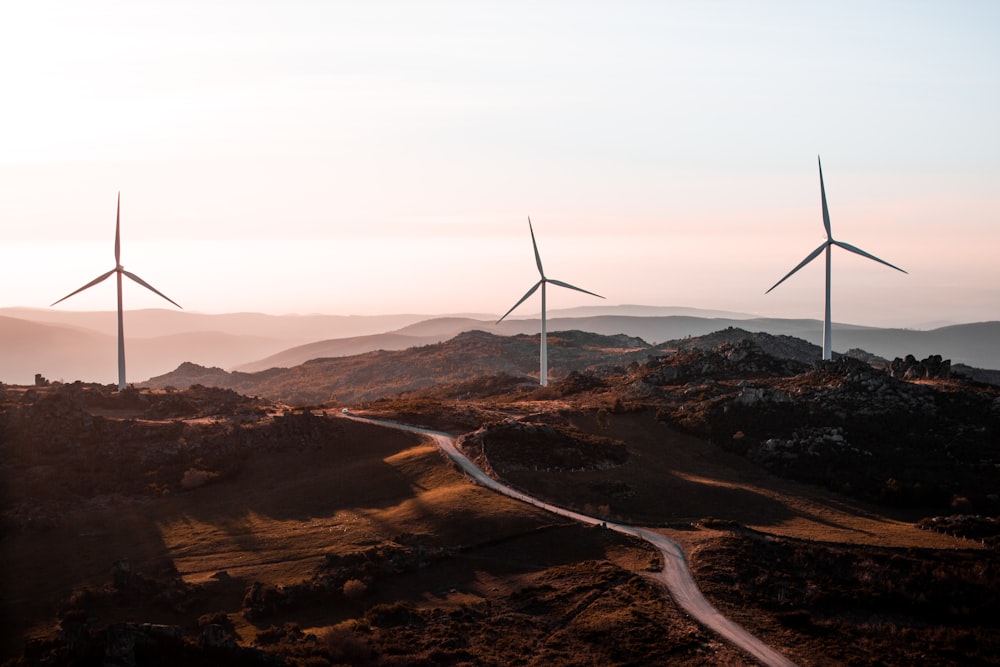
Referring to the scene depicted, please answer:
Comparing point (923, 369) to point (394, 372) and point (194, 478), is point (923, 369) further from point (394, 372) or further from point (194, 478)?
point (394, 372)

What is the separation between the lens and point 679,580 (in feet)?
142

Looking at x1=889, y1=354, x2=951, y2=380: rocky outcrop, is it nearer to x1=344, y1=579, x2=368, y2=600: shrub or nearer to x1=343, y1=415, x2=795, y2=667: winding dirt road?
x1=343, y1=415, x2=795, y2=667: winding dirt road

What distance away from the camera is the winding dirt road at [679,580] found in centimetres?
3566

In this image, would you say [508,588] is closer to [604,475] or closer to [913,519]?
[604,475]

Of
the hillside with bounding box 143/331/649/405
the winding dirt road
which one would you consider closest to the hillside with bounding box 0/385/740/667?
the winding dirt road

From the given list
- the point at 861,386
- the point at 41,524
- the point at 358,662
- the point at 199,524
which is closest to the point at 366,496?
the point at 199,524

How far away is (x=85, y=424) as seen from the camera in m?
74.1

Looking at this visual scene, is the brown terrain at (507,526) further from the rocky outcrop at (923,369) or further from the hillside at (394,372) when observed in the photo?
the hillside at (394,372)

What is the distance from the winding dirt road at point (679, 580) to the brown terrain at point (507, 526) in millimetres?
852

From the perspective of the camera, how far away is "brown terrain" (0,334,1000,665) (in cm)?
3822

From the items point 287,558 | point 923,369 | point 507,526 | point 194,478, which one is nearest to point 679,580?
point 507,526

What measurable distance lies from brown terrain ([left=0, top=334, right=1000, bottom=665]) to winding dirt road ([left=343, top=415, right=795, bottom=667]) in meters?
0.85

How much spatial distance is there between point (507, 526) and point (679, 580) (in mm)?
12477

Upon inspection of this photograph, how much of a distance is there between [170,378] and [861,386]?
14833cm
